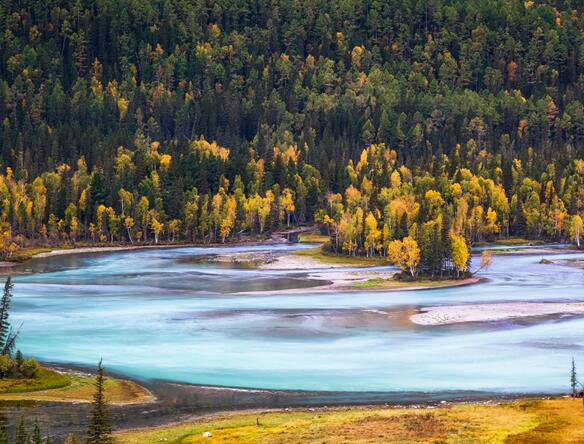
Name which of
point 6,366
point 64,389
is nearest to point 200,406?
point 64,389

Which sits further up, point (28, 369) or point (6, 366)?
point (6, 366)

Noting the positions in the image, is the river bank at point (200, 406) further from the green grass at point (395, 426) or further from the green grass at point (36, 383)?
the green grass at point (36, 383)

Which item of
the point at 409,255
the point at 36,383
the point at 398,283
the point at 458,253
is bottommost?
the point at 36,383

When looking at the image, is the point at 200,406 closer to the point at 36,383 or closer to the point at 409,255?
the point at 36,383

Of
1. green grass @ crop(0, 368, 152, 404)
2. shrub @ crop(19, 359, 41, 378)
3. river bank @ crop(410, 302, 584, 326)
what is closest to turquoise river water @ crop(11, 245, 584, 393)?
river bank @ crop(410, 302, 584, 326)

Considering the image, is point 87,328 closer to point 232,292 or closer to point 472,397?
point 232,292
